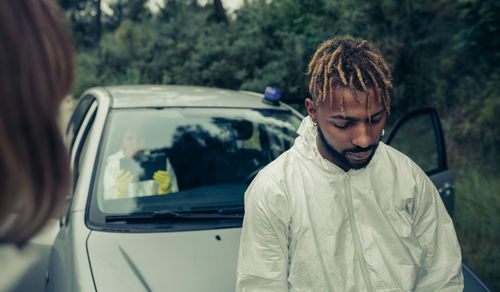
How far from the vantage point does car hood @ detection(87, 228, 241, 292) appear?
183 cm

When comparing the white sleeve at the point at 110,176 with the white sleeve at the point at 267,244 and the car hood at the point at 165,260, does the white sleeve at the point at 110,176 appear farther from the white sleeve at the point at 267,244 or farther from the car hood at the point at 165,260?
the white sleeve at the point at 267,244

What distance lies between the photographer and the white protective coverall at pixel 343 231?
4.93ft

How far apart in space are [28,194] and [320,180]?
3.38ft

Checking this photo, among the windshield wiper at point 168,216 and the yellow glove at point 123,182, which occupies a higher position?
the yellow glove at point 123,182

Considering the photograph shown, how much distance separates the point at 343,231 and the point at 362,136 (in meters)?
0.32

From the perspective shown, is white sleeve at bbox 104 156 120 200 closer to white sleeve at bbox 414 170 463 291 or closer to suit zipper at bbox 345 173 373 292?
suit zipper at bbox 345 173 373 292

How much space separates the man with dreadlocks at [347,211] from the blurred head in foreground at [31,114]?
2.84ft

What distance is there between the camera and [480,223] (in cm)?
420

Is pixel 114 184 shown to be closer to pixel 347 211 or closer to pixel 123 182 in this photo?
pixel 123 182

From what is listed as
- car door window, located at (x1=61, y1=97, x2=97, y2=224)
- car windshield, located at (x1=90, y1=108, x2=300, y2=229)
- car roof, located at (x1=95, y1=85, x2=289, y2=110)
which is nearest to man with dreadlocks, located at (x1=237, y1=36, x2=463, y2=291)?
car windshield, located at (x1=90, y1=108, x2=300, y2=229)

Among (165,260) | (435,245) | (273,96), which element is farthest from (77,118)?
(435,245)

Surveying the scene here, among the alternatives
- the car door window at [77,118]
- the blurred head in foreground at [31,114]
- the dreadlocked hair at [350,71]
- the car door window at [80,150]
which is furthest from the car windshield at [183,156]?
the blurred head in foreground at [31,114]

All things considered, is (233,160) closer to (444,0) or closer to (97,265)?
(97,265)

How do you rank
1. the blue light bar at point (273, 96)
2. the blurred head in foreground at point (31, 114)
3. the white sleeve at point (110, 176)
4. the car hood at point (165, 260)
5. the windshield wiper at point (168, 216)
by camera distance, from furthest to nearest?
1. the blue light bar at point (273, 96)
2. the white sleeve at point (110, 176)
3. the windshield wiper at point (168, 216)
4. the car hood at point (165, 260)
5. the blurred head in foreground at point (31, 114)
